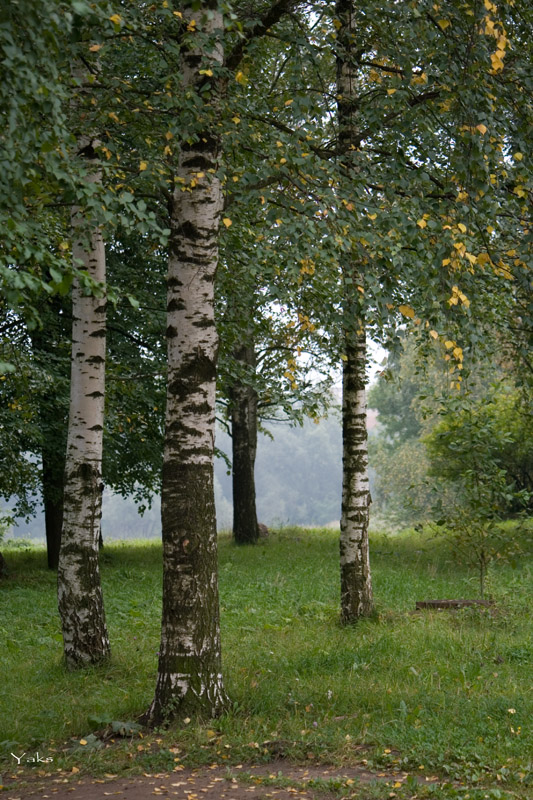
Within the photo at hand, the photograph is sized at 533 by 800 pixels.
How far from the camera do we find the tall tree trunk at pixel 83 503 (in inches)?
328

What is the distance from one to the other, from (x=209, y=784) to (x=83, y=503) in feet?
12.2

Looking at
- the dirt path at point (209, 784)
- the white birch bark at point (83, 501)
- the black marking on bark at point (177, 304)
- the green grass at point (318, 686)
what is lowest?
the dirt path at point (209, 784)

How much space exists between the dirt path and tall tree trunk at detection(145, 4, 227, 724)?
0.91 m

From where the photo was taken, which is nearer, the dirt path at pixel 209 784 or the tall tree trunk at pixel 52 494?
the dirt path at pixel 209 784

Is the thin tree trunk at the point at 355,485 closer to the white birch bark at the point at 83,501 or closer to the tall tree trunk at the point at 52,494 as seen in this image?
the white birch bark at the point at 83,501

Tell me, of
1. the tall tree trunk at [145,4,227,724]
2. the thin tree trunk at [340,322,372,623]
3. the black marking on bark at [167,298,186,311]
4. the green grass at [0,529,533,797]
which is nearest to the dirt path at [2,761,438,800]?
the green grass at [0,529,533,797]

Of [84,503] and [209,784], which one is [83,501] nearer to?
[84,503]

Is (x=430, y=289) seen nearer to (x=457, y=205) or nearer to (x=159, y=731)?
(x=457, y=205)

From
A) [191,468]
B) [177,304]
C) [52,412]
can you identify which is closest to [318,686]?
[191,468]

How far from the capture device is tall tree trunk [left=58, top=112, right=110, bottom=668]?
832 cm

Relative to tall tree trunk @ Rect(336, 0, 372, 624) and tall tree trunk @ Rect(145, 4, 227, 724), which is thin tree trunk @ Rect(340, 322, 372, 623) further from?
tall tree trunk @ Rect(145, 4, 227, 724)

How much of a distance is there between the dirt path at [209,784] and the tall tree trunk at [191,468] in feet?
2.99

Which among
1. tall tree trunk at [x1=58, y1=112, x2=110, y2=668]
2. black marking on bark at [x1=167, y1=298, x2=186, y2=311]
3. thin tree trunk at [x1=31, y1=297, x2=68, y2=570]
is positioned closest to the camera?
black marking on bark at [x1=167, y1=298, x2=186, y2=311]

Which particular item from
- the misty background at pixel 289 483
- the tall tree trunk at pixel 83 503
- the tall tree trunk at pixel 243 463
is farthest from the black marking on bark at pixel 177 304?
the misty background at pixel 289 483
